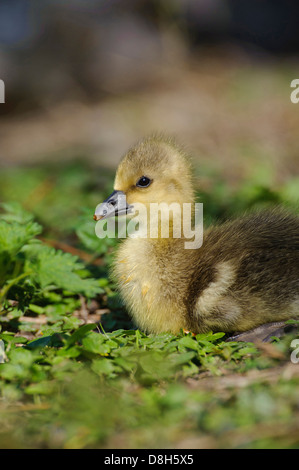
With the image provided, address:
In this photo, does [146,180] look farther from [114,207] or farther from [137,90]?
[137,90]

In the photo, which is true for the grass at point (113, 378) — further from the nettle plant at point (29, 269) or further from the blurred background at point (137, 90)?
the blurred background at point (137, 90)

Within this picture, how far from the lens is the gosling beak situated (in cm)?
292

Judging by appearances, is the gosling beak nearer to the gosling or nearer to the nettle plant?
the gosling

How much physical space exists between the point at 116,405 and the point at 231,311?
830 millimetres

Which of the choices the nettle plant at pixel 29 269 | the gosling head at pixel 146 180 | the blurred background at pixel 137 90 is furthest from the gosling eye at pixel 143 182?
the blurred background at pixel 137 90

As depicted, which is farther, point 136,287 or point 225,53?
point 225,53

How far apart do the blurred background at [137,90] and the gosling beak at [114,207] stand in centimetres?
172

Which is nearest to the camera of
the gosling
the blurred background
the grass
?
the grass

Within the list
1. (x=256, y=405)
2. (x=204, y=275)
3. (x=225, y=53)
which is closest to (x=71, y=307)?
(x=204, y=275)

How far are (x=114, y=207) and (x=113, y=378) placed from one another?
1028 millimetres

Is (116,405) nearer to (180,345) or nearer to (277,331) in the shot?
(180,345)

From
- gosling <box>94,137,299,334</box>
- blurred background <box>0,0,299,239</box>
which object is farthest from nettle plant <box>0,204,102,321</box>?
blurred background <box>0,0,299,239</box>

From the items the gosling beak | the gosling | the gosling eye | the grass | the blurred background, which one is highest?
the blurred background

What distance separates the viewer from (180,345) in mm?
2441
